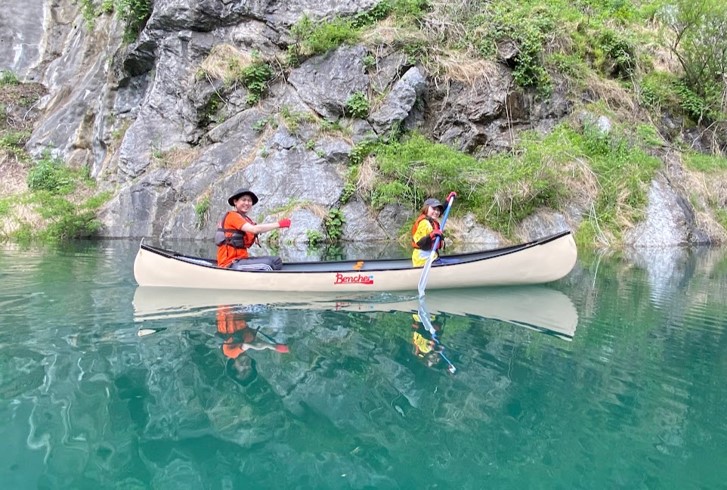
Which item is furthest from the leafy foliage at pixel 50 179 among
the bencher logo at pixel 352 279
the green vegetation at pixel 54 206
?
the bencher logo at pixel 352 279

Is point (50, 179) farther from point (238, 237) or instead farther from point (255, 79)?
point (238, 237)

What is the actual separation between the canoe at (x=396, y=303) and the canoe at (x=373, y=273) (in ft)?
0.37

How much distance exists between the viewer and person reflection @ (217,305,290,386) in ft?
12.8

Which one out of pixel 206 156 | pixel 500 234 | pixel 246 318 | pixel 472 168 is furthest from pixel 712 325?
pixel 206 156

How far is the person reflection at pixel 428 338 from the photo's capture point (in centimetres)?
423

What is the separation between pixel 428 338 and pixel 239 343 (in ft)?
5.83

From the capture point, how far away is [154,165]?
1623cm

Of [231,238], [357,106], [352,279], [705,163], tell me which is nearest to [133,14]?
[357,106]

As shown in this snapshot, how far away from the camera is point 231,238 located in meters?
7.22

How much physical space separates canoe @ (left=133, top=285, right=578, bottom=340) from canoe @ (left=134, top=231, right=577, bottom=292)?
0.11 m

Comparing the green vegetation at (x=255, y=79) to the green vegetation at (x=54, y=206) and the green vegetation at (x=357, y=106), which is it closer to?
the green vegetation at (x=357, y=106)

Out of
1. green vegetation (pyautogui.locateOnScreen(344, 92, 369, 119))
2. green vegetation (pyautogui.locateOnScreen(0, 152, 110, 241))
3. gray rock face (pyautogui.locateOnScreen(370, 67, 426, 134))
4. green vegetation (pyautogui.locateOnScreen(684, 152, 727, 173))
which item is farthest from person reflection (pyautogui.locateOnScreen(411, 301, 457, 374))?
green vegetation (pyautogui.locateOnScreen(684, 152, 727, 173))

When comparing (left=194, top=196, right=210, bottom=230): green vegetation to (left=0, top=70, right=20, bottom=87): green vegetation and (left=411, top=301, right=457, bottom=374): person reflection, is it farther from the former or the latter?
(left=0, top=70, right=20, bottom=87): green vegetation

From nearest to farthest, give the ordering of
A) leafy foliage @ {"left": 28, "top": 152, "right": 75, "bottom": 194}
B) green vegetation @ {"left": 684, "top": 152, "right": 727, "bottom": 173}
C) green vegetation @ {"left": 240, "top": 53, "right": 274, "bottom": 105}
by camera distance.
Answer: green vegetation @ {"left": 684, "top": 152, "right": 727, "bottom": 173} → green vegetation @ {"left": 240, "top": 53, "right": 274, "bottom": 105} → leafy foliage @ {"left": 28, "top": 152, "right": 75, "bottom": 194}
